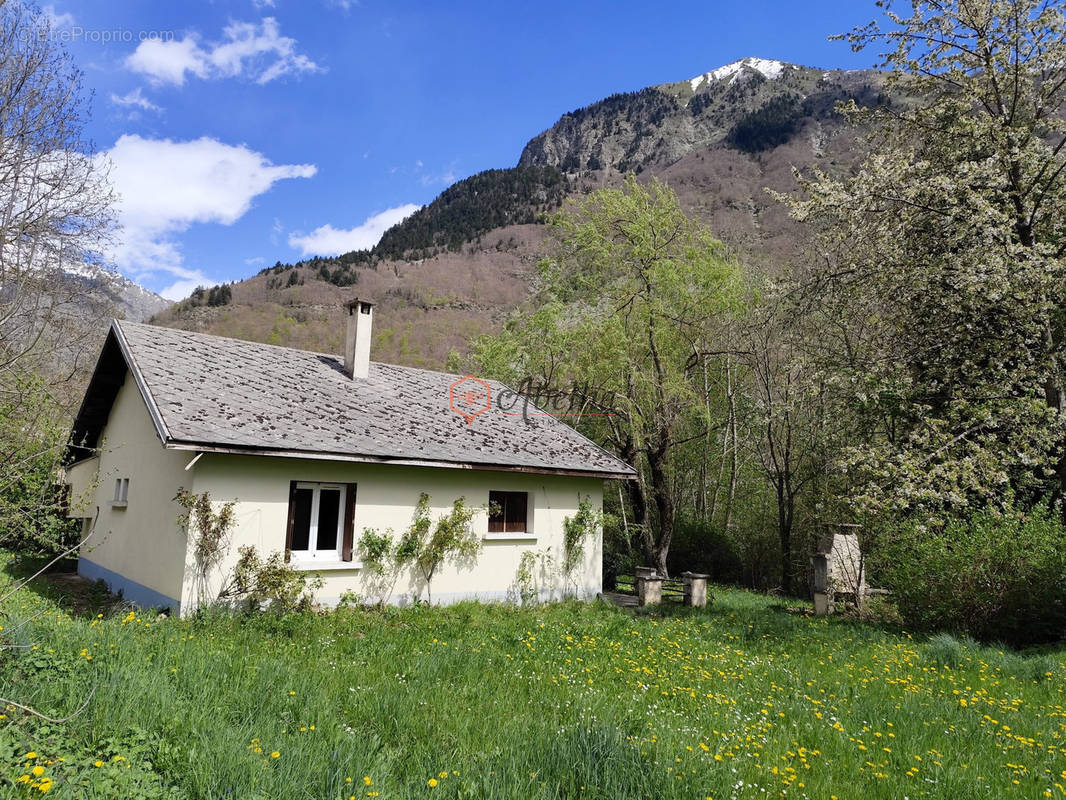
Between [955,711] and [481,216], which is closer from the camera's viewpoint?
[955,711]

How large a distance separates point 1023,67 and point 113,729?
50.4 feet

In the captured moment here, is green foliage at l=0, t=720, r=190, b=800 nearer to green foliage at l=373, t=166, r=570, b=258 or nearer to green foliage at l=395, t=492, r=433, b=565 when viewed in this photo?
green foliage at l=395, t=492, r=433, b=565

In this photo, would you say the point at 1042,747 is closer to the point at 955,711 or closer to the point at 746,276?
the point at 955,711

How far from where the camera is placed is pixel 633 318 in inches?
719

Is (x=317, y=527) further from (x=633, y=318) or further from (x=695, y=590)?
(x=633, y=318)

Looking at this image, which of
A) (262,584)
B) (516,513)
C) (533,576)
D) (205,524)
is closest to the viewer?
(205,524)

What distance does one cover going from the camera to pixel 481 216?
7262cm

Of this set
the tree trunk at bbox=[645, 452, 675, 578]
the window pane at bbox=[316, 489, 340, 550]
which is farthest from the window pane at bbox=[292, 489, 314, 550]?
the tree trunk at bbox=[645, 452, 675, 578]

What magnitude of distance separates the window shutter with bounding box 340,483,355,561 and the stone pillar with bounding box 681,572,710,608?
25.9 feet

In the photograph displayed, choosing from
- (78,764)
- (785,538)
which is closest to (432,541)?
(78,764)

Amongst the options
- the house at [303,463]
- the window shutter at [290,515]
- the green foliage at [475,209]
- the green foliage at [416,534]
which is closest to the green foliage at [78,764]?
the house at [303,463]

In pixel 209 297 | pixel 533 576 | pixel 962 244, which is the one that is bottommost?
pixel 533 576

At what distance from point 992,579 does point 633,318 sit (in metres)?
10.7

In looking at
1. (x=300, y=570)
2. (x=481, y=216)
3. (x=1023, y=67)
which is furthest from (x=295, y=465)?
(x=481, y=216)
